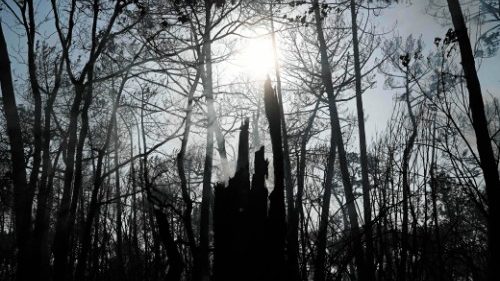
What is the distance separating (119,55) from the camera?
9.45 m

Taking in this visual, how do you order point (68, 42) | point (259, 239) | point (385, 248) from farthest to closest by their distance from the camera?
point (68, 42) < point (385, 248) < point (259, 239)

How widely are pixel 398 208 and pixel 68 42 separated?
17.4 ft

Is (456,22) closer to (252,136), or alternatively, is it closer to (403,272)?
(403,272)

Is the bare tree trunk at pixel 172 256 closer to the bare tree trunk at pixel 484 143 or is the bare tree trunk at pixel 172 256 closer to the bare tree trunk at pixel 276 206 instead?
the bare tree trunk at pixel 276 206

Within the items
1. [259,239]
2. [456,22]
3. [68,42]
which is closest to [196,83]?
[68,42]

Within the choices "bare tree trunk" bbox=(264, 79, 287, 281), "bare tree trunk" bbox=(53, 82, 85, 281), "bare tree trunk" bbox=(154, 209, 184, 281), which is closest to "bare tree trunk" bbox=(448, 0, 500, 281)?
"bare tree trunk" bbox=(264, 79, 287, 281)

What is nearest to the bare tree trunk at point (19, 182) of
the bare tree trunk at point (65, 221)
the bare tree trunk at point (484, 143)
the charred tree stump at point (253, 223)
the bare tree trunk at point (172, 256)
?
the bare tree trunk at point (65, 221)

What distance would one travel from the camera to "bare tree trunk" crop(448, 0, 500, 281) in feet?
8.54

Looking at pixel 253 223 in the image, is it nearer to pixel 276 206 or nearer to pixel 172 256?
pixel 276 206

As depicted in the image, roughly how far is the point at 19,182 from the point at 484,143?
16.9 ft

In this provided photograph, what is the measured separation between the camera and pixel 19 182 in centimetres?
474

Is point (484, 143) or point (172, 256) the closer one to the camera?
point (172, 256)

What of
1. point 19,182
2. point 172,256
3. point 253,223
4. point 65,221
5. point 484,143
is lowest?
point 172,256

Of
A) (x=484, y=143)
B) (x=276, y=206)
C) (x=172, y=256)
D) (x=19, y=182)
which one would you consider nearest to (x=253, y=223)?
(x=276, y=206)
